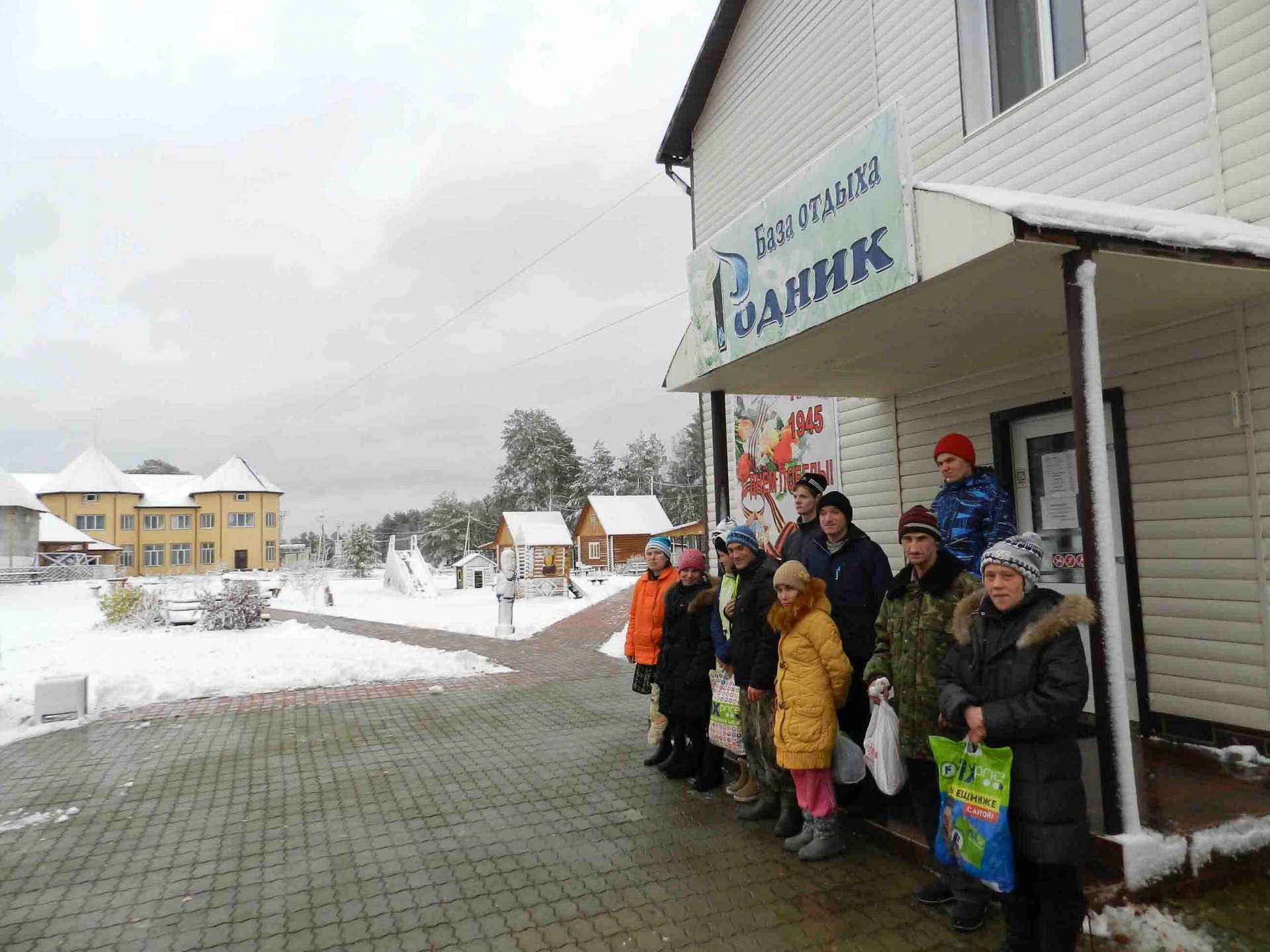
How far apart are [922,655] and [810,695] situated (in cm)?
71

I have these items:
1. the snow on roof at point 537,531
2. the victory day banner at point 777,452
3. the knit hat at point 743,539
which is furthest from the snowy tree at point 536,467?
the knit hat at point 743,539

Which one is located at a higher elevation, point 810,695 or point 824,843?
point 810,695

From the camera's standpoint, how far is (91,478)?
6331cm

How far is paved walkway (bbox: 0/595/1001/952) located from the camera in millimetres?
3355

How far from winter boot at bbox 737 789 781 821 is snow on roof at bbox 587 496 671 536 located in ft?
133

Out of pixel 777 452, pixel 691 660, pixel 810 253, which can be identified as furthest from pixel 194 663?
pixel 810 253

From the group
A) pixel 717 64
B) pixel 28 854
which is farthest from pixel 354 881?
pixel 717 64

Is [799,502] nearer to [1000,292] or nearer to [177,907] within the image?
[1000,292]

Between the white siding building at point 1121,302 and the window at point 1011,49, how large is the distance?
0.02 meters

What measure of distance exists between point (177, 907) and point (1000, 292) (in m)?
5.20

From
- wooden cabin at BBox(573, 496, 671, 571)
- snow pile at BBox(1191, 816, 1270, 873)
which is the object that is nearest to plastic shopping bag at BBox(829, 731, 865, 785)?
snow pile at BBox(1191, 816, 1270, 873)

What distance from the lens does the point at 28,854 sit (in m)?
4.37

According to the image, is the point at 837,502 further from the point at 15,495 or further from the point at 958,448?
the point at 15,495

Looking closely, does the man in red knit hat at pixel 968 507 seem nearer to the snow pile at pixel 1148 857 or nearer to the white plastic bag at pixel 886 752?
the white plastic bag at pixel 886 752
